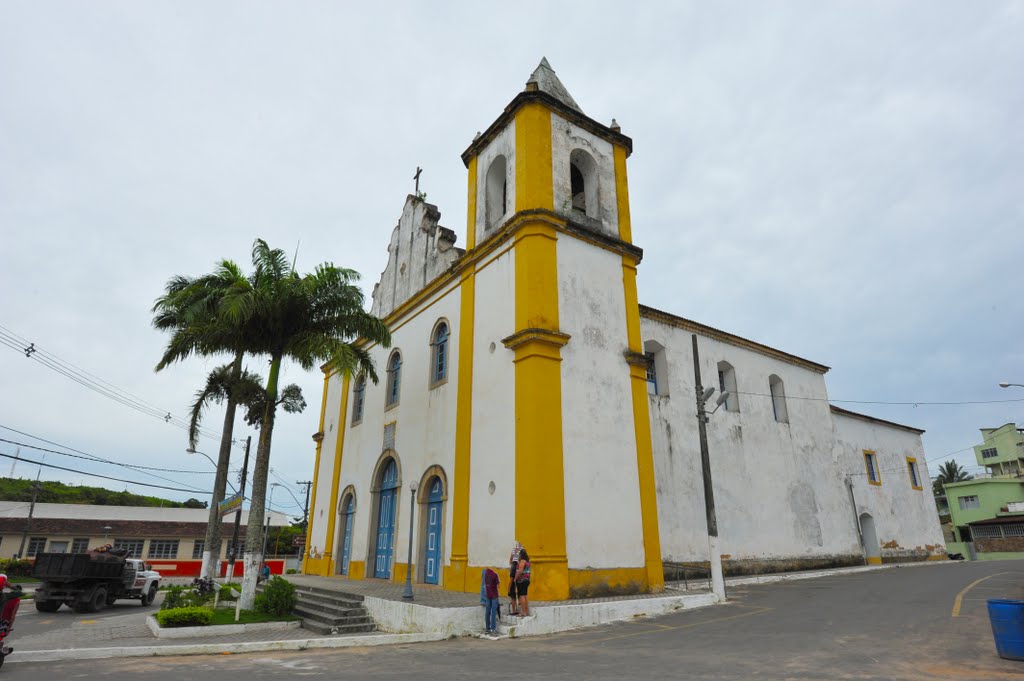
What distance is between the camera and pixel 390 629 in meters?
11.2

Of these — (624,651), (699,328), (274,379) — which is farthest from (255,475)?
(699,328)

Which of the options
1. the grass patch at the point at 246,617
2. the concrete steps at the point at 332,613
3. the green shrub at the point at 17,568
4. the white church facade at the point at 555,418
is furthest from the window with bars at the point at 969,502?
the green shrub at the point at 17,568

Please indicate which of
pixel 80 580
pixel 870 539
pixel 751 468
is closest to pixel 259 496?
pixel 80 580

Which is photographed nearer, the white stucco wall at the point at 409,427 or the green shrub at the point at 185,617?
the green shrub at the point at 185,617

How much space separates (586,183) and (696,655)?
1263 centimetres

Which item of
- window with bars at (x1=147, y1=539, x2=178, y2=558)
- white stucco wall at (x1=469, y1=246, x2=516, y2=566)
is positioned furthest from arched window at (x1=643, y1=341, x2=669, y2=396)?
window with bars at (x1=147, y1=539, x2=178, y2=558)

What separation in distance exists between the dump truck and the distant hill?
38.5 metres

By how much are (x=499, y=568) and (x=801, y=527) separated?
13586mm

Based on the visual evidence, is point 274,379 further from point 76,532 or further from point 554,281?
point 76,532

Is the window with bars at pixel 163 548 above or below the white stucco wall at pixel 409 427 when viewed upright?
below

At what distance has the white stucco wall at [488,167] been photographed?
15.6 metres

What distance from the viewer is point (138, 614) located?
15.2 meters

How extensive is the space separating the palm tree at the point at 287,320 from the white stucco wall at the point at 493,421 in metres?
3.04

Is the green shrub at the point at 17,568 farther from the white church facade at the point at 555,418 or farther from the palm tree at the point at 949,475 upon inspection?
the palm tree at the point at 949,475
